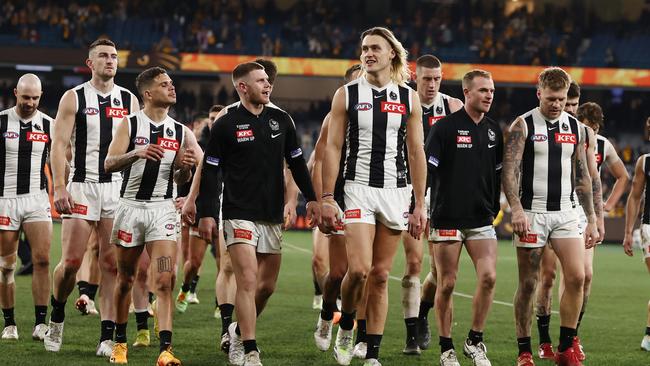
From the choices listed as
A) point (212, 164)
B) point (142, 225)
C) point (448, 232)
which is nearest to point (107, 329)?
point (142, 225)

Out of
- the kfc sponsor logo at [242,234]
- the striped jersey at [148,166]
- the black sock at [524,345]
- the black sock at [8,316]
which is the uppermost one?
the striped jersey at [148,166]

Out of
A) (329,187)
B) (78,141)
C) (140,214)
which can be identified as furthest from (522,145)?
(78,141)

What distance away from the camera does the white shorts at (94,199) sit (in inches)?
340

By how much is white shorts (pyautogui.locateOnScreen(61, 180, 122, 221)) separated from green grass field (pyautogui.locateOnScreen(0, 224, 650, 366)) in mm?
1138

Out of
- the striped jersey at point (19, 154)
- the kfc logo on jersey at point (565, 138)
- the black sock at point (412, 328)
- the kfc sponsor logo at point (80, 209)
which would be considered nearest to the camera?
the kfc logo on jersey at point (565, 138)

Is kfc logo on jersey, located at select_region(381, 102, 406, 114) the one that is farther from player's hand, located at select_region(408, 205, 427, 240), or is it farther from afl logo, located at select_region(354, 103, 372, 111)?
player's hand, located at select_region(408, 205, 427, 240)

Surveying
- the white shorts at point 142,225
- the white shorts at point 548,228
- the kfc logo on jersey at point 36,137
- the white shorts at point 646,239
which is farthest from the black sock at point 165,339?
the white shorts at point 646,239

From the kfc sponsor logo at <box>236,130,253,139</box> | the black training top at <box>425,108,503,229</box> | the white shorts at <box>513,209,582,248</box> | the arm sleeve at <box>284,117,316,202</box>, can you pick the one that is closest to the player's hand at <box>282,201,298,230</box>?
the arm sleeve at <box>284,117,316,202</box>

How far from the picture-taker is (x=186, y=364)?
317 inches

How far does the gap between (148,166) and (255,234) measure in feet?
3.70

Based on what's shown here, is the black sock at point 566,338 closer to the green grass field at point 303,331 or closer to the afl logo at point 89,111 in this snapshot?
the green grass field at point 303,331

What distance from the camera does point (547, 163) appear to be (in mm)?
8062

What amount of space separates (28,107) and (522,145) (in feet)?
14.6

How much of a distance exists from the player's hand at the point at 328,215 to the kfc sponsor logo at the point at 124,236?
1.52m
